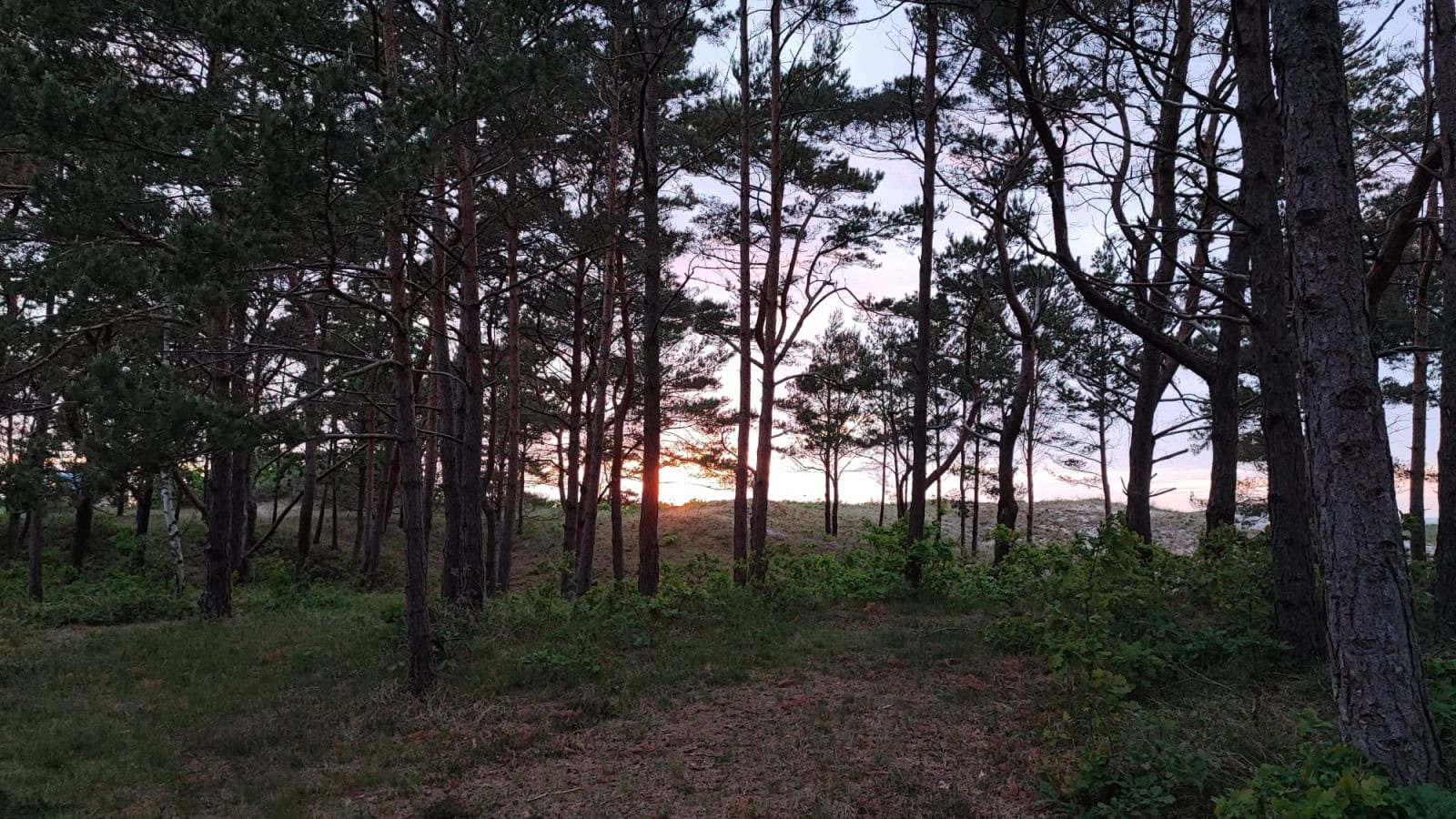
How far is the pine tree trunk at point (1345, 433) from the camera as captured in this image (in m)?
3.23

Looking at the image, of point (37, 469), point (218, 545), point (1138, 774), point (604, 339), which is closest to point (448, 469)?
point (604, 339)

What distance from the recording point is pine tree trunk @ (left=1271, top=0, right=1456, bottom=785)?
3.23 metres

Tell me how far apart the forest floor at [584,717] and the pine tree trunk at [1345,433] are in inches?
32.4

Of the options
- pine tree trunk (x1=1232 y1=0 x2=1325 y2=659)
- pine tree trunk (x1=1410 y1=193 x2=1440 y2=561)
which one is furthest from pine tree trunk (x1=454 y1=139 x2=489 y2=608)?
pine tree trunk (x1=1410 y1=193 x2=1440 y2=561)

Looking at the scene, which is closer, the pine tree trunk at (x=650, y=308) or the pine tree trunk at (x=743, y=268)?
the pine tree trunk at (x=650, y=308)

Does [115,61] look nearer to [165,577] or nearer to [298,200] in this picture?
[298,200]

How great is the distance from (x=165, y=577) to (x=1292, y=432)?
2263cm

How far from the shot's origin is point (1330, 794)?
283 centimetres

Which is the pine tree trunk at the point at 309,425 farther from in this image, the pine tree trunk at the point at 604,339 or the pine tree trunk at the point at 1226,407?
the pine tree trunk at the point at 1226,407

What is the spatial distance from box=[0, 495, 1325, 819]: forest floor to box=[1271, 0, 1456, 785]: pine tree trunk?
0.82m

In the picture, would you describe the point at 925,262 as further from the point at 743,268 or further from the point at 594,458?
the point at 594,458

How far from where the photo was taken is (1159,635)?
6035 mm

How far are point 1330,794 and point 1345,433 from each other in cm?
157

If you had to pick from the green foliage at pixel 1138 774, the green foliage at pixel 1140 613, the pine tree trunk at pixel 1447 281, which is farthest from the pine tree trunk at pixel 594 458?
the pine tree trunk at pixel 1447 281
